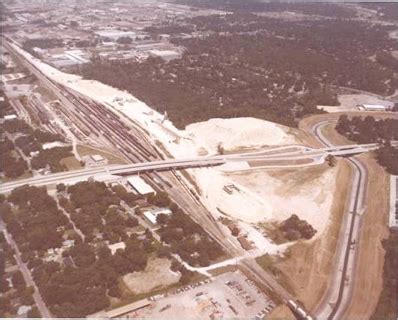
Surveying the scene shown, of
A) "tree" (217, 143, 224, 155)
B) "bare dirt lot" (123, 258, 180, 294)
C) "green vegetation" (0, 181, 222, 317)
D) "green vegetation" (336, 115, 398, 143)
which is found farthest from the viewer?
"green vegetation" (336, 115, 398, 143)

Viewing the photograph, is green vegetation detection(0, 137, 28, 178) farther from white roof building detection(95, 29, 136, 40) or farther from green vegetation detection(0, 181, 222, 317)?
white roof building detection(95, 29, 136, 40)

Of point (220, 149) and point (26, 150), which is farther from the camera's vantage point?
A: point (220, 149)

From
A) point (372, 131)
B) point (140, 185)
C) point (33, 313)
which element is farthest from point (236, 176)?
point (33, 313)

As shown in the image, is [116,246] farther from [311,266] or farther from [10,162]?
[10,162]

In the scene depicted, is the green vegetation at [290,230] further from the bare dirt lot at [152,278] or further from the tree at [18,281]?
the tree at [18,281]

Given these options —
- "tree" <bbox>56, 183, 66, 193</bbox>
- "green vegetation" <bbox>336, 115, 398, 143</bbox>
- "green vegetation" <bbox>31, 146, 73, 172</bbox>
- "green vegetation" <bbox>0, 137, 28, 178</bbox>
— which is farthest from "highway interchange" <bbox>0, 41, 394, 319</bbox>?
"green vegetation" <bbox>336, 115, 398, 143</bbox>

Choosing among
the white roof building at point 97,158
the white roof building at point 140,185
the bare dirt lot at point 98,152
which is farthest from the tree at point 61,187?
the bare dirt lot at point 98,152
